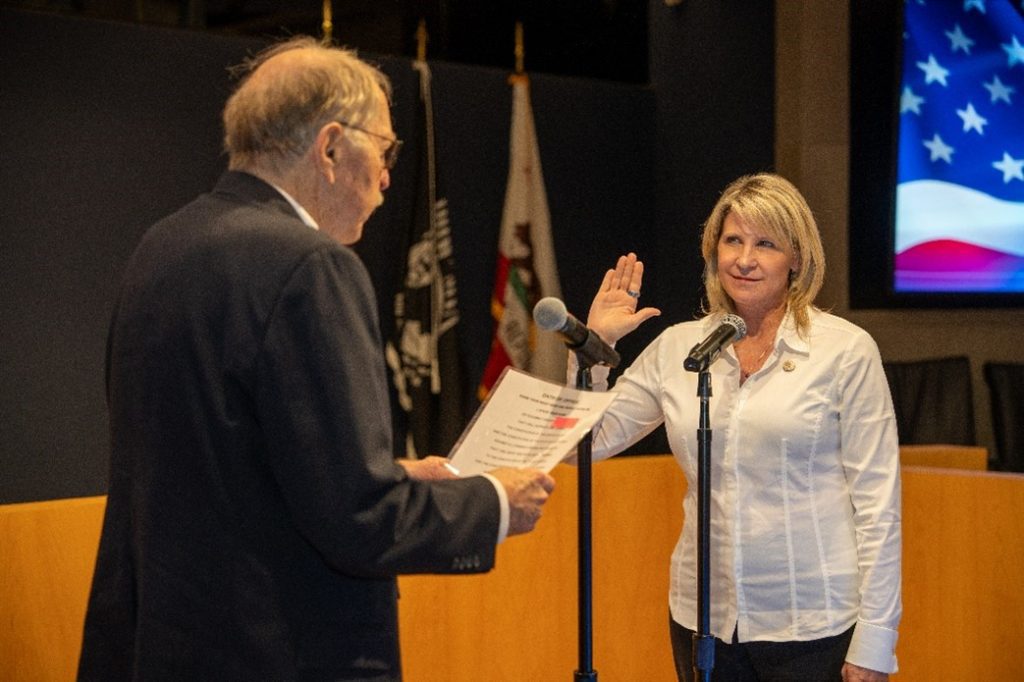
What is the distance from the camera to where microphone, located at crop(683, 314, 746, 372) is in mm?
2256

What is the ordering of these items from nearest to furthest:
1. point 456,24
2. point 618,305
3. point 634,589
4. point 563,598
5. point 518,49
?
point 618,305 < point 563,598 < point 634,589 < point 456,24 < point 518,49

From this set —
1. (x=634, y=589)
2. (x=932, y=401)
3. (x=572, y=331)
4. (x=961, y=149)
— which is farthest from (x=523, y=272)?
(x=572, y=331)

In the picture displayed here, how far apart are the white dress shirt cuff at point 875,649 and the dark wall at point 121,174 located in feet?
12.2

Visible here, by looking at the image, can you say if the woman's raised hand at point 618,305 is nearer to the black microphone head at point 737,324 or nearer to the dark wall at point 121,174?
the black microphone head at point 737,324

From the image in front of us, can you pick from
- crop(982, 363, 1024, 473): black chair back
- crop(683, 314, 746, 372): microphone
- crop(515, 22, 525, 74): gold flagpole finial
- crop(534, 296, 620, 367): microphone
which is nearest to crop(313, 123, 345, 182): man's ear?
crop(534, 296, 620, 367): microphone

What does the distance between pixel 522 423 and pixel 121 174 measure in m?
3.92

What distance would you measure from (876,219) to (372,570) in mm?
5013

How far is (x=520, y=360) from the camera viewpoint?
605 cm

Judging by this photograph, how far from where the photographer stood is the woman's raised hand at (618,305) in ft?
8.13

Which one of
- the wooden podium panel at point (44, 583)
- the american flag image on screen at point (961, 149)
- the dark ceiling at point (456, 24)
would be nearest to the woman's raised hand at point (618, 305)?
the wooden podium panel at point (44, 583)

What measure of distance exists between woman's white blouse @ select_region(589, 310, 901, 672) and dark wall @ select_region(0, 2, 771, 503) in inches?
129

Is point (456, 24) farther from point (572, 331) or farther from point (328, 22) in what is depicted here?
point (572, 331)

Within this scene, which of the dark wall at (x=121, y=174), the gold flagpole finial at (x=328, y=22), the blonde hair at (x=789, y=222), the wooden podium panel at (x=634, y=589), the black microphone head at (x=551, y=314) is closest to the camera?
the black microphone head at (x=551, y=314)

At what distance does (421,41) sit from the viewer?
6137 millimetres
